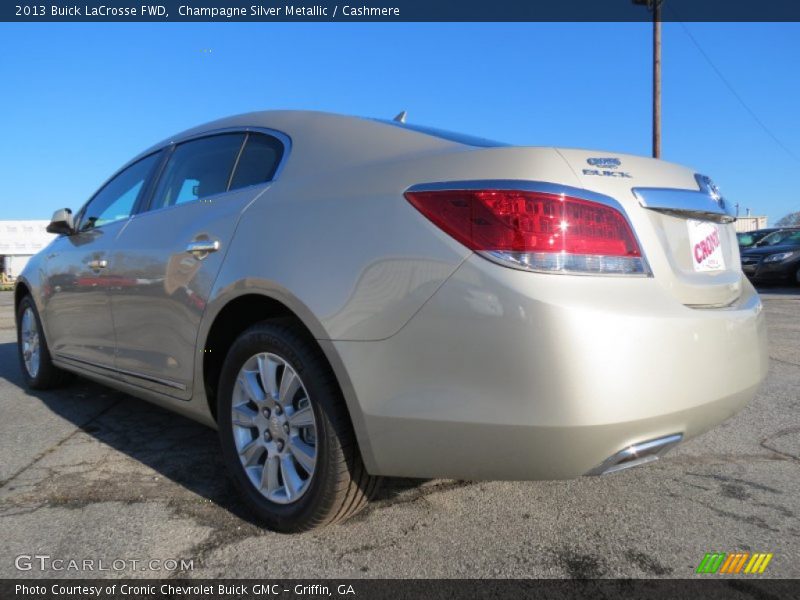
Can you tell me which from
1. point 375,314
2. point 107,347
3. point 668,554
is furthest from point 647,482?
point 107,347

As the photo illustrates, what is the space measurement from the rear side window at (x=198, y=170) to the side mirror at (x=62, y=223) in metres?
1.15

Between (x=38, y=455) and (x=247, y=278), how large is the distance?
5.91 ft

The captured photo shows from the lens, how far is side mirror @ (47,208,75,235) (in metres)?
4.05

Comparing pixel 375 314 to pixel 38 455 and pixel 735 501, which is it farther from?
pixel 38 455

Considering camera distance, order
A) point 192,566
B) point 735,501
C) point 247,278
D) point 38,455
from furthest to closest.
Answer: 1. point 38,455
2. point 735,501
3. point 247,278
4. point 192,566

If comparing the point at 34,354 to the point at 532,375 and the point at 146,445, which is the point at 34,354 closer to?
the point at 146,445

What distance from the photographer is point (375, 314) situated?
1907 mm

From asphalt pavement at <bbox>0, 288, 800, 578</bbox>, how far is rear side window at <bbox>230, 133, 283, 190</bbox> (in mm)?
1334

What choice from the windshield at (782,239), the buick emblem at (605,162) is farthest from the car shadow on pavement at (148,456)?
the windshield at (782,239)

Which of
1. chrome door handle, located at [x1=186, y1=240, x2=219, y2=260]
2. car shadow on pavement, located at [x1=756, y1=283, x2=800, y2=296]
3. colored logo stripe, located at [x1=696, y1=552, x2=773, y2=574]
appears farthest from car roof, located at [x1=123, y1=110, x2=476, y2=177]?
Answer: car shadow on pavement, located at [x1=756, y1=283, x2=800, y2=296]

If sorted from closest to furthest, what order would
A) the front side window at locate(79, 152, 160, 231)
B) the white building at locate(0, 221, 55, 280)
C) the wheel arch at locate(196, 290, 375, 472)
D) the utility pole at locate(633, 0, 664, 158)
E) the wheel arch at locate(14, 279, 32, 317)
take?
the wheel arch at locate(196, 290, 375, 472) < the front side window at locate(79, 152, 160, 231) < the wheel arch at locate(14, 279, 32, 317) < the utility pole at locate(633, 0, 664, 158) < the white building at locate(0, 221, 55, 280)

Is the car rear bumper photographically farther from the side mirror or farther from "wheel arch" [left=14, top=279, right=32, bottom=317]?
"wheel arch" [left=14, top=279, right=32, bottom=317]

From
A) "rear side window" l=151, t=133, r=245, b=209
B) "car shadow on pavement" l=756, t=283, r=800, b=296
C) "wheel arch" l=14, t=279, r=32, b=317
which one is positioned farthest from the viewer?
"car shadow on pavement" l=756, t=283, r=800, b=296

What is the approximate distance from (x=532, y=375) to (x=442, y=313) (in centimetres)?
30
